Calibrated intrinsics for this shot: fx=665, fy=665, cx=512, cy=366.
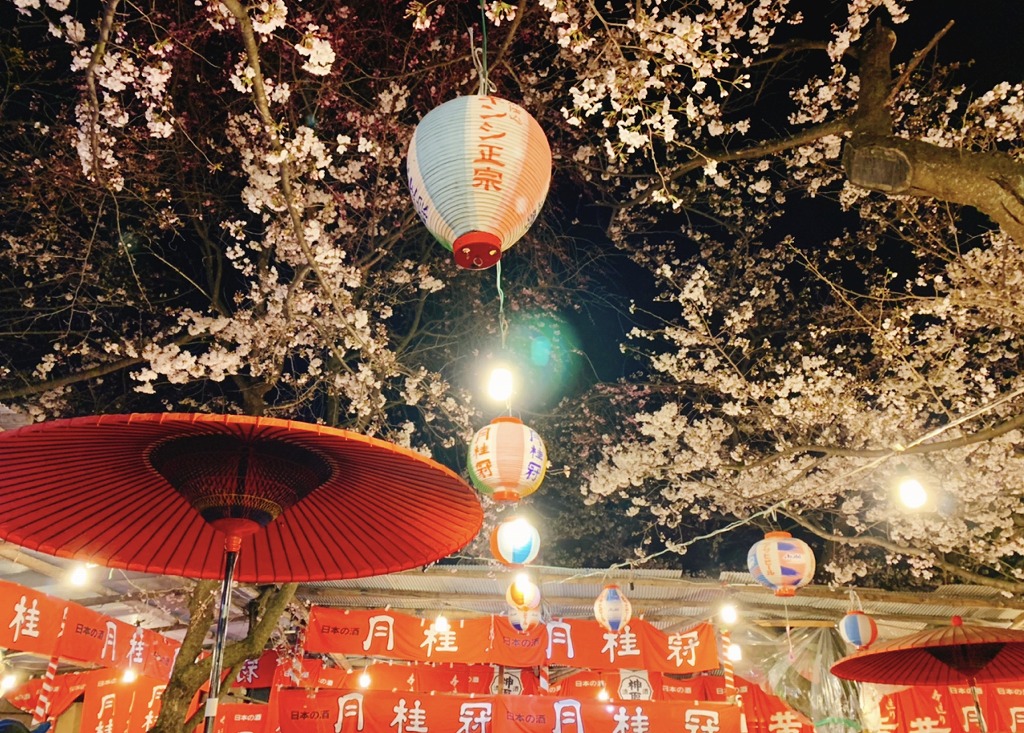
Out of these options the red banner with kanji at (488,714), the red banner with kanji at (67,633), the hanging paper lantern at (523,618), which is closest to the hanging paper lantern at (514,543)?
the hanging paper lantern at (523,618)

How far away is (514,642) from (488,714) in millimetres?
1284

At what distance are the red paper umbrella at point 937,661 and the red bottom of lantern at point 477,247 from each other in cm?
643

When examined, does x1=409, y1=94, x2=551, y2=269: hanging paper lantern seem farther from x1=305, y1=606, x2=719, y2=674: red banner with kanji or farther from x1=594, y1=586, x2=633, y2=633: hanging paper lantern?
x1=305, y1=606, x2=719, y2=674: red banner with kanji

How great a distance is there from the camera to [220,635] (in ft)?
8.63

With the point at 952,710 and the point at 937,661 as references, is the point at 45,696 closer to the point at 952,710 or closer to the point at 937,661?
the point at 937,661

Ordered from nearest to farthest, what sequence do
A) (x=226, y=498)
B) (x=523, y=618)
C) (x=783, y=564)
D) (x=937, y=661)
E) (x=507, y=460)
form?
(x=226, y=498) < (x=507, y=460) < (x=937, y=661) < (x=783, y=564) < (x=523, y=618)

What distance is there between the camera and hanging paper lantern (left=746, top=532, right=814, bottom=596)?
901cm

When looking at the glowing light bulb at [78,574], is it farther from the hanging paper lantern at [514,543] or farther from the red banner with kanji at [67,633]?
the hanging paper lantern at [514,543]

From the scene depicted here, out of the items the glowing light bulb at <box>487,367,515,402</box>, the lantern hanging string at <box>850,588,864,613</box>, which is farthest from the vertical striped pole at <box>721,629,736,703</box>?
the glowing light bulb at <box>487,367,515,402</box>

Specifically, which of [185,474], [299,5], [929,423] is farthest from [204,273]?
[929,423]

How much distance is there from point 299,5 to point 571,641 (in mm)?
11119

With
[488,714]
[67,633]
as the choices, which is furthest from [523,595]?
[67,633]

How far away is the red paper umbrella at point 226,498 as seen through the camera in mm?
2629

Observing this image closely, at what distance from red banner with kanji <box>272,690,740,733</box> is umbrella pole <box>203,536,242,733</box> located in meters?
10.2
